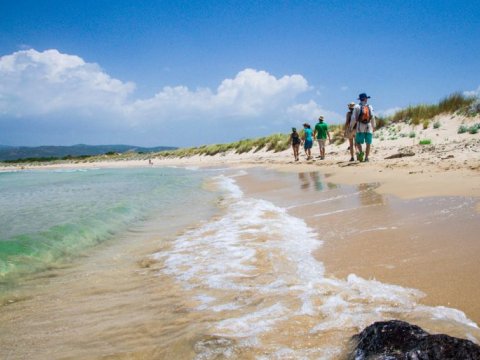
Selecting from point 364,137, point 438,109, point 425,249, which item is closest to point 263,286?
point 425,249

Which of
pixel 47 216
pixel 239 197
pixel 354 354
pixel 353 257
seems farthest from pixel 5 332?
pixel 239 197

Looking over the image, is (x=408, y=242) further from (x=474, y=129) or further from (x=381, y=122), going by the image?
(x=381, y=122)

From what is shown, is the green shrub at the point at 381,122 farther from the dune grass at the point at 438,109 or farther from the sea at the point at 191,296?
the sea at the point at 191,296

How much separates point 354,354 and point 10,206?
29.1ft

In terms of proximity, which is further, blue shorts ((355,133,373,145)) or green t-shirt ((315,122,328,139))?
green t-shirt ((315,122,328,139))

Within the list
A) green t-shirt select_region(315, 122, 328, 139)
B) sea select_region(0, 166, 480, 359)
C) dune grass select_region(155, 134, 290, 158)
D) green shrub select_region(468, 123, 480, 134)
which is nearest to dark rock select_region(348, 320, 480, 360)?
sea select_region(0, 166, 480, 359)

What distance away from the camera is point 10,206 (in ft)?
27.0

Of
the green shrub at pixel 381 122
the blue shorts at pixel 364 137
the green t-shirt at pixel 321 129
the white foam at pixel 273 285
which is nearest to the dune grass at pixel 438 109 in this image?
the green shrub at pixel 381 122

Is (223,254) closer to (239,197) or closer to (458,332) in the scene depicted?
(458,332)

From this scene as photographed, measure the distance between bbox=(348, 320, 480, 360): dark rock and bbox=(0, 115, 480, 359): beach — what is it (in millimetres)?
222

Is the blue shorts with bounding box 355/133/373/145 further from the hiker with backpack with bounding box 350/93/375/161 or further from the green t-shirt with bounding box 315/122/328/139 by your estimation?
the green t-shirt with bounding box 315/122/328/139

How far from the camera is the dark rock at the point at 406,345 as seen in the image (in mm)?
1176

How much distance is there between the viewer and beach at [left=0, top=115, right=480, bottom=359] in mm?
1851

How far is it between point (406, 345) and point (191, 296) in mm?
1622
